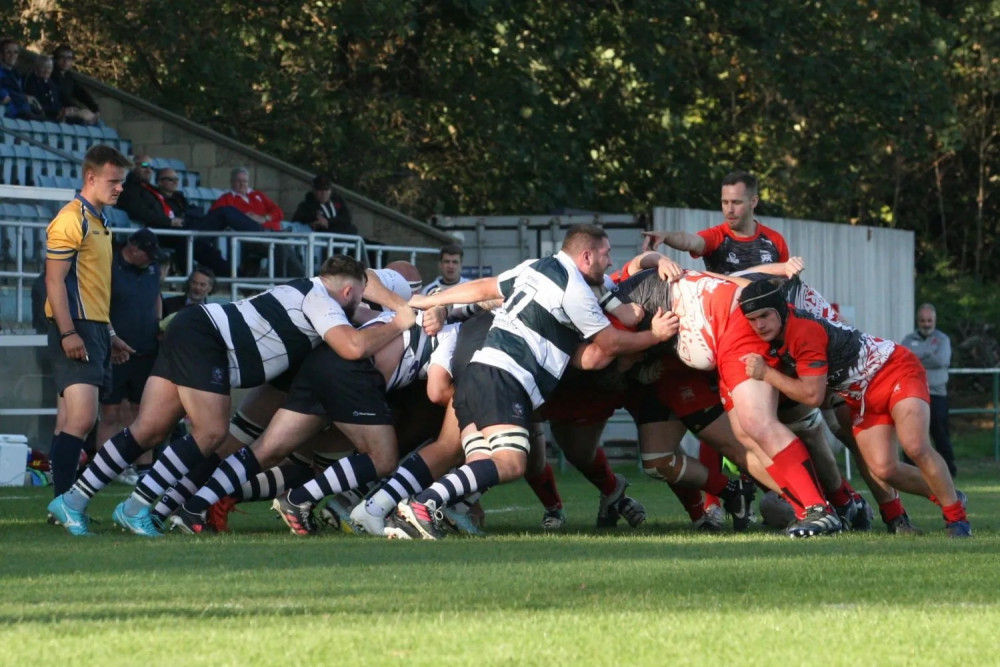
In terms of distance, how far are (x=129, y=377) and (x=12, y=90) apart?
696 centimetres

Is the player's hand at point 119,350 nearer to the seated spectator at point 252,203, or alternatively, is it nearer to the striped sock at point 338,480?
the striped sock at point 338,480

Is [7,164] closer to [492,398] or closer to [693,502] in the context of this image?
[693,502]

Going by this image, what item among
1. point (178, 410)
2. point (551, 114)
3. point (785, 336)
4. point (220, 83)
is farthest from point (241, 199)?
point (785, 336)

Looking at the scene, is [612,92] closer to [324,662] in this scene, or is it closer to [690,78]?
[690,78]

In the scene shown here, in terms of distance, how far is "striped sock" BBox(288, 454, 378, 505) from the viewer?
8984mm

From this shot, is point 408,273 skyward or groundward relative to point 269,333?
skyward

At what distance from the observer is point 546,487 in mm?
10398

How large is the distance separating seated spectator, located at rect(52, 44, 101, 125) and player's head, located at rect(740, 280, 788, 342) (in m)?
13.5

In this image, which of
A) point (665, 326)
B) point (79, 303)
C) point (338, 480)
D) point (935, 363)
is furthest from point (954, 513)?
point (935, 363)

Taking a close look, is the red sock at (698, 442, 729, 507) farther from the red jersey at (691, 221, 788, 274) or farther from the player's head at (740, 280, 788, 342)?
the player's head at (740, 280, 788, 342)

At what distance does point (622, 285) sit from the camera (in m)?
9.52

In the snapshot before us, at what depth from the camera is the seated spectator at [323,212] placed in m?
19.6

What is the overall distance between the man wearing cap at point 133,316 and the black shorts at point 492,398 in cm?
359

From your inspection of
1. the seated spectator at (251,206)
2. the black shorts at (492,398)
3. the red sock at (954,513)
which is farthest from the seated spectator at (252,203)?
the red sock at (954,513)
